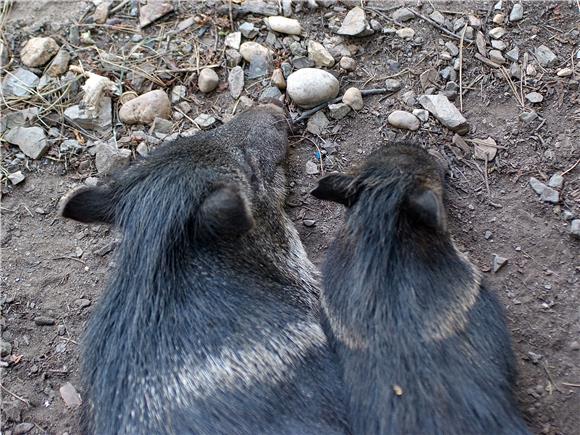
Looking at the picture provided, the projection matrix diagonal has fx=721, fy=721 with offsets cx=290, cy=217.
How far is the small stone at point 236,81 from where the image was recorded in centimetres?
384

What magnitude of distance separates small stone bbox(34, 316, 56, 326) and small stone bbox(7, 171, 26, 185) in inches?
30.1

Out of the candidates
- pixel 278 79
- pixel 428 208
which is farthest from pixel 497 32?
pixel 428 208

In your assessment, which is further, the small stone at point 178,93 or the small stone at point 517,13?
the small stone at point 178,93

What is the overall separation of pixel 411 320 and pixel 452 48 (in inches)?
64.8

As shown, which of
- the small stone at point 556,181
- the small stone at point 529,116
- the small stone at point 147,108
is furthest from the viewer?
the small stone at point 147,108

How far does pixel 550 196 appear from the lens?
336cm

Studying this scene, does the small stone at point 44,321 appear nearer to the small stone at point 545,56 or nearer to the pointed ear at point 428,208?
the pointed ear at point 428,208

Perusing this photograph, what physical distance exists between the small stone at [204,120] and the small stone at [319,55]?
2.02 feet

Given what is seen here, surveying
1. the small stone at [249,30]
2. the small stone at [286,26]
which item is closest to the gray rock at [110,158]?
the small stone at [249,30]

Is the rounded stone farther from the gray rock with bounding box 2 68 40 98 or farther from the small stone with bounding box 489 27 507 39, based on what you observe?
the gray rock with bounding box 2 68 40 98

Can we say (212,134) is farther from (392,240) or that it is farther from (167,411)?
(167,411)

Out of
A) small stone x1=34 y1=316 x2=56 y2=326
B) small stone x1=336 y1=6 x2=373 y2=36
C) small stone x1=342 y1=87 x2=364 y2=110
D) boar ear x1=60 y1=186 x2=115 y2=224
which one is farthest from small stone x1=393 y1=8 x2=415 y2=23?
small stone x1=34 y1=316 x2=56 y2=326

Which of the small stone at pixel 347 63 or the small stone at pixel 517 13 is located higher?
the small stone at pixel 517 13

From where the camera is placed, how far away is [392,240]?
280cm
